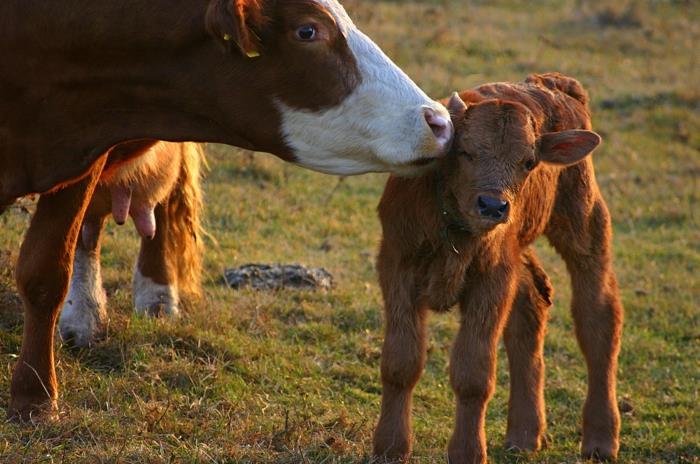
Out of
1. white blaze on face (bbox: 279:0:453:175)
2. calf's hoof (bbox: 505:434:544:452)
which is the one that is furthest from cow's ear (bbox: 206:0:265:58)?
calf's hoof (bbox: 505:434:544:452)

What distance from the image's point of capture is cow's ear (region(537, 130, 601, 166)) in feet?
15.8

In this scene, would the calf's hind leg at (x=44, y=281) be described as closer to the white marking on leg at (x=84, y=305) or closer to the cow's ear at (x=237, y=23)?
the white marking on leg at (x=84, y=305)

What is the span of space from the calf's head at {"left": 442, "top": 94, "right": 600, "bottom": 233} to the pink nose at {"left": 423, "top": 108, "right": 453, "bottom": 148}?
9.4 inches

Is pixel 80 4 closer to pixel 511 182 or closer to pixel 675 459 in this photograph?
pixel 511 182

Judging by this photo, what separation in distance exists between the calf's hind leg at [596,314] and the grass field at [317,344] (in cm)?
22

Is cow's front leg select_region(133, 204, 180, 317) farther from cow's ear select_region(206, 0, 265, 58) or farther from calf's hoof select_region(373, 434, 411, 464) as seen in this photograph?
cow's ear select_region(206, 0, 265, 58)

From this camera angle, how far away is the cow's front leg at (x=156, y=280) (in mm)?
6519

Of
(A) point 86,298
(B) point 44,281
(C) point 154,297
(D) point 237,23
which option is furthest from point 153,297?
(D) point 237,23

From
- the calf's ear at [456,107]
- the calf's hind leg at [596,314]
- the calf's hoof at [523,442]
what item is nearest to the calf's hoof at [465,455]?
the calf's hoof at [523,442]

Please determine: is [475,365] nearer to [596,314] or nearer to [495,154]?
[495,154]

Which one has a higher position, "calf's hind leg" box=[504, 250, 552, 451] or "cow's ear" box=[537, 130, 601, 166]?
"cow's ear" box=[537, 130, 601, 166]

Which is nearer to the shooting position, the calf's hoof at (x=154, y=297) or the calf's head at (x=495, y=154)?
the calf's head at (x=495, y=154)

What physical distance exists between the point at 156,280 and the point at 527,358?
6.92ft

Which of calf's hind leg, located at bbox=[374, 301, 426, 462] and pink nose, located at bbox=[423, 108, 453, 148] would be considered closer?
pink nose, located at bbox=[423, 108, 453, 148]
